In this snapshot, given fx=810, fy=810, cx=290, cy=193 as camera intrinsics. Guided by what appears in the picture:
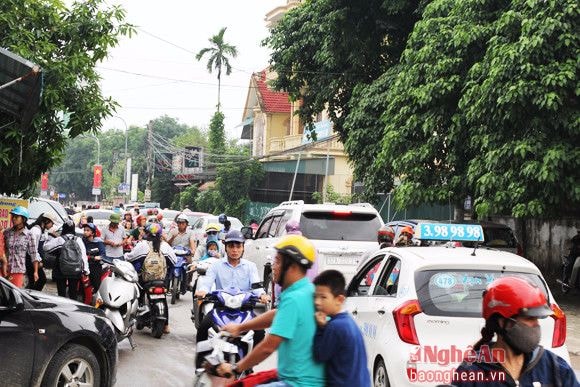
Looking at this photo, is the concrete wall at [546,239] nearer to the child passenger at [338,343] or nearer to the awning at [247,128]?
the child passenger at [338,343]

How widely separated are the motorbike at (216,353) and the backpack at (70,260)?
235 inches

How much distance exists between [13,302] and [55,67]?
16.1 feet

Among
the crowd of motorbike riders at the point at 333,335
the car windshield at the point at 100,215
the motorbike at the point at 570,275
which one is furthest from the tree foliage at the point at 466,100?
the crowd of motorbike riders at the point at 333,335

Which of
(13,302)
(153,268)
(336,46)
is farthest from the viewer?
(336,46)

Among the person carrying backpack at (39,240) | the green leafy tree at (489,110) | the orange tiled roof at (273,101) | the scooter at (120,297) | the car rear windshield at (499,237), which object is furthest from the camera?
the orange tiled roof at (273,101)

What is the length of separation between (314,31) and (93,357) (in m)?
19.2

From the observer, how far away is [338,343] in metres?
3.98

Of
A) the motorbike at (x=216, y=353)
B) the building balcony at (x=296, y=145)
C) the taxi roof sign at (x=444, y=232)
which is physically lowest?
the motorbike at (x=216, y=353)

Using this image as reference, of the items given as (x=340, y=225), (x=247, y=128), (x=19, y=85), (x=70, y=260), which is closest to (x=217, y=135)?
(x=247, y=128)

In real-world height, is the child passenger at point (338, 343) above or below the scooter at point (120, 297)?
above

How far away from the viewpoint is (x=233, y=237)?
7.79m

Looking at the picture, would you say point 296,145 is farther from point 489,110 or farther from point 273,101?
point 489,110

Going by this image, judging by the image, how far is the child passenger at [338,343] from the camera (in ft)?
13.0

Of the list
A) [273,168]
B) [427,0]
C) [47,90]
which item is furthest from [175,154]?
[47,90]
